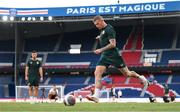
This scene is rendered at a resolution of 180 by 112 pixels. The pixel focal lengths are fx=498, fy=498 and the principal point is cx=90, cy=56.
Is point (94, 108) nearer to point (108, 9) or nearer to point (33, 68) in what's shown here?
point (33, 68)

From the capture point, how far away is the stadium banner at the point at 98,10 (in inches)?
1751

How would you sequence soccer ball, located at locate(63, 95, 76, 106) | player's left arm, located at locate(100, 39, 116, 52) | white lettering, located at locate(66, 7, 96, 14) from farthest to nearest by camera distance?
white lettering, located at locate(66, 7, 96, 14), soccer ball, located at locate(63, 95, 76, 106), player's left arm, located at locate(100, 39, 116, 52)

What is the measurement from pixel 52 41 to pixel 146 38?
9.61m

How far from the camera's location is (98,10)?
46.4 m

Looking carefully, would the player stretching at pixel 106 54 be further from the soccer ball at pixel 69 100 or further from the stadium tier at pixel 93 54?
the stadium tier at pixel 93 54

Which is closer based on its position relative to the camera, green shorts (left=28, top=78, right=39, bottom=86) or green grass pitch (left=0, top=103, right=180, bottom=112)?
green grass pitch (left=0, top=103, right=180, bottom=112)

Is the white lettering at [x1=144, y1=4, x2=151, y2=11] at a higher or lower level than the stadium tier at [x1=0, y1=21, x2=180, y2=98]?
higher

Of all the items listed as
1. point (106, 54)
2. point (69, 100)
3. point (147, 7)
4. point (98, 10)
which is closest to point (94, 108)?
point (69, 100)

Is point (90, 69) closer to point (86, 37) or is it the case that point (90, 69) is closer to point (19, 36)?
point (86, 37)

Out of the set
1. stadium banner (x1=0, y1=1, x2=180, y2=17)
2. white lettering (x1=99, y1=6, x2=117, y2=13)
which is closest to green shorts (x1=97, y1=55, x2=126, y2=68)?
stadium banner (x1=0, y1=1, x2=180, y2=17)

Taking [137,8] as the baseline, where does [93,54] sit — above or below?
below

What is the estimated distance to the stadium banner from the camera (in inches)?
1751

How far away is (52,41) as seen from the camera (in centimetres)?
5019

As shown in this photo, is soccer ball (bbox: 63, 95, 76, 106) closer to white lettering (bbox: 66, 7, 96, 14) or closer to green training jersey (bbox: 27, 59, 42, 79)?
green training jersey (bbox: 27, 59, 42, 79)
